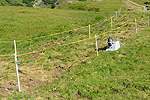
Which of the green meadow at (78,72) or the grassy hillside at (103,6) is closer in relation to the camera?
the green meadow at (78,72)

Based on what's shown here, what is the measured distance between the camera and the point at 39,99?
401 inches

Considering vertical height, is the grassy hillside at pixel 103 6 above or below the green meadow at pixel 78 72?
above

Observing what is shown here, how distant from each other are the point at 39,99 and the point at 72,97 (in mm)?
2244

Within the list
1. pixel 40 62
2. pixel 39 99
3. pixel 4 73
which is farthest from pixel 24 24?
pixel 39 99

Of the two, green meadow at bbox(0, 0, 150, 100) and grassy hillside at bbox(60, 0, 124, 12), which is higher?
grassy hillside at bbox(60, 0, 124, 12)

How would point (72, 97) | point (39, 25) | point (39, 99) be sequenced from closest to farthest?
point (39, 99) < point (72, 97) < point (39, 25)

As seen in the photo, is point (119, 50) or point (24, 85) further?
point (119, 50)

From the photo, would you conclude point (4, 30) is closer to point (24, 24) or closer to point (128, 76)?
point (24, 24)

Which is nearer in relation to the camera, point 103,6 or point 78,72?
point 78,72

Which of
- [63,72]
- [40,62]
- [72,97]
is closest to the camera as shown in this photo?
[72,97]

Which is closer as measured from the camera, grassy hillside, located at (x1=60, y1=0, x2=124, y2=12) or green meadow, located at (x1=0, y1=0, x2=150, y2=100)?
green meadow, located at (x1=0, y1=0, x2=150, y2=100)

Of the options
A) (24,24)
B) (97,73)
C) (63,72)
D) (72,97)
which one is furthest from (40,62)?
(24,24)

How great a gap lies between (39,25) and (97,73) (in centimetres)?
2805

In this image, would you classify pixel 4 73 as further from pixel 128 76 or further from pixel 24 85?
pixel 128 76
